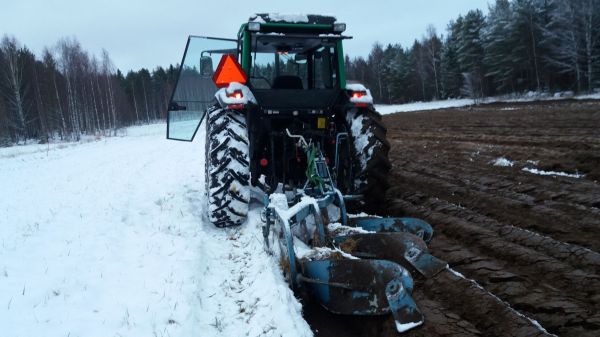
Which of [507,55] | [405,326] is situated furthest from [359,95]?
[507,55]

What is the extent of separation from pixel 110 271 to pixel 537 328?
10.1ft

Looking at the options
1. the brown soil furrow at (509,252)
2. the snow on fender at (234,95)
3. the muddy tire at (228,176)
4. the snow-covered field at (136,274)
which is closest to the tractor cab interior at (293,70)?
the snow on fender at (234,95)

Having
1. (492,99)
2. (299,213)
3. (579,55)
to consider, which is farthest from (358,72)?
(299,213)

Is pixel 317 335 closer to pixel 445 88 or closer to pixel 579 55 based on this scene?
pixel 579 55

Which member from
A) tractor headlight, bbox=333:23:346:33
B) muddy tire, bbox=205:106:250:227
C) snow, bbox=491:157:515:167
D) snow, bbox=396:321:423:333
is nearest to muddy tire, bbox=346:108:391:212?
tractor headlight, bbox=333:23:346:33

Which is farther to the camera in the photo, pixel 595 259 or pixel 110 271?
pixel 110 271

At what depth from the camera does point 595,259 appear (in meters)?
3.16

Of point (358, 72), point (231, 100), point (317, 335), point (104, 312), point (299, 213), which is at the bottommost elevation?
point (317, 335)

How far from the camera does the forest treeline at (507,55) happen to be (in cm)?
2978

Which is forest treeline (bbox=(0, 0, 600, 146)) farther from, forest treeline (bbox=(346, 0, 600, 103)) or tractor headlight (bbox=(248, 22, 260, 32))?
tractor headlight (bbox=(248, 22, 260, 32))

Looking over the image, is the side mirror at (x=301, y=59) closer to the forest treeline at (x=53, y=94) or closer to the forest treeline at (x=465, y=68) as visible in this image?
the forest treeline at (x=465, y=68)

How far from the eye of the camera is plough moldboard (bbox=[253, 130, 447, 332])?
8.59 ft

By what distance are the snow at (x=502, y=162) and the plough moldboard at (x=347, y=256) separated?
402cm

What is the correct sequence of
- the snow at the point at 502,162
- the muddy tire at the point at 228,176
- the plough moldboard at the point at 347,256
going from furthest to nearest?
the snow at the point at 502,162
the muddy tire at the point at 228,176
the plough moldboard at the point at 347,256
